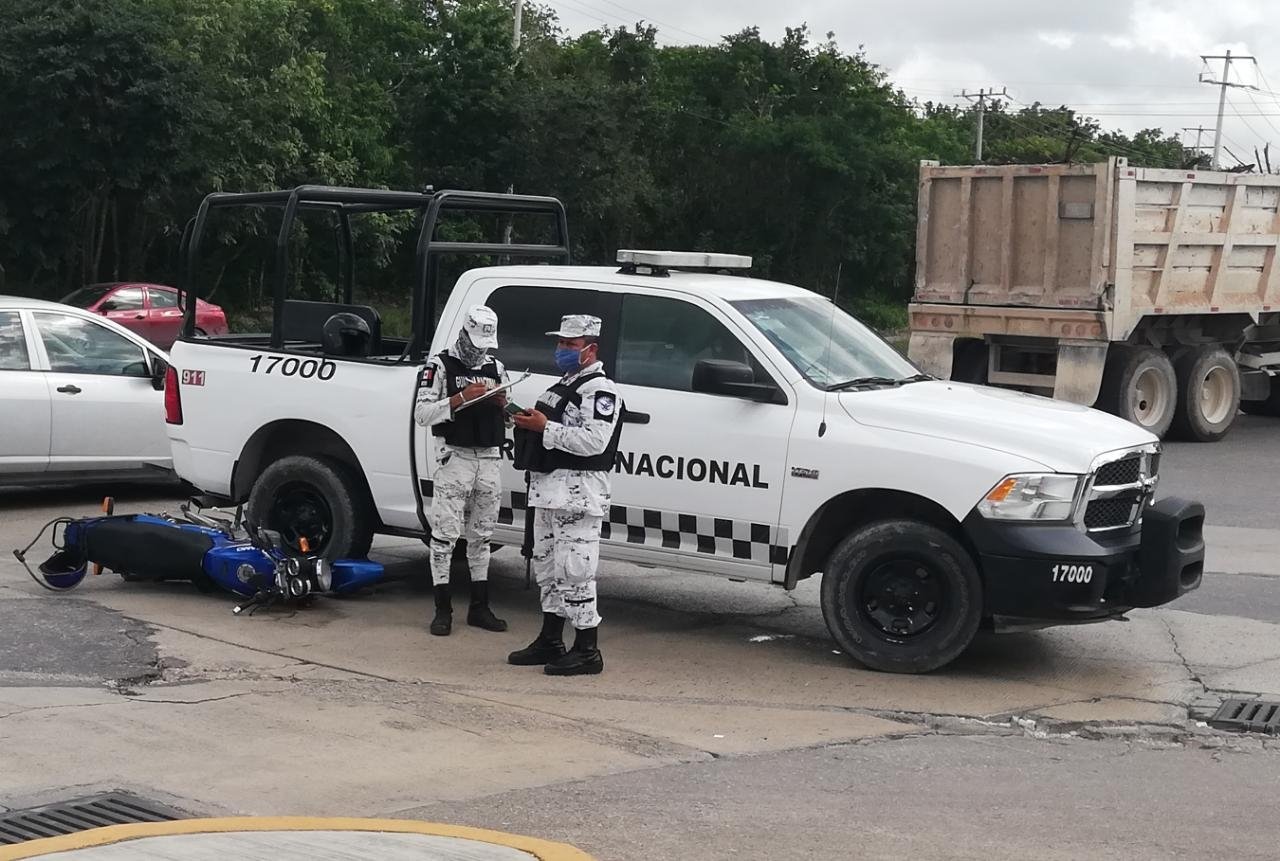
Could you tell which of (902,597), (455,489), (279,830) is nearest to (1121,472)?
(902,597)

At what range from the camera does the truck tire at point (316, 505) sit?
9.39 m

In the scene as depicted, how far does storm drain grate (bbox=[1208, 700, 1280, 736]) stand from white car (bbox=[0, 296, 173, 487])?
7.60m

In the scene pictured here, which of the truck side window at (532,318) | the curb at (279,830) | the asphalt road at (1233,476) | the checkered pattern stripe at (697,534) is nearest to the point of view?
the curb at (279,830)

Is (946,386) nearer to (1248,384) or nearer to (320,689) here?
(320,689)

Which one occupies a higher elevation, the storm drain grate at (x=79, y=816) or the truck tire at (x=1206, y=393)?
the truck tire at (x=1206, y=393)

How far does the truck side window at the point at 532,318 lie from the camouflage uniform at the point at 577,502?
1.15 m

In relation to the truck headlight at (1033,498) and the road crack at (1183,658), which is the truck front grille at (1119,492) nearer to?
the truck headlight at (1033,498)

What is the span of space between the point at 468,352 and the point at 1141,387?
11237mm

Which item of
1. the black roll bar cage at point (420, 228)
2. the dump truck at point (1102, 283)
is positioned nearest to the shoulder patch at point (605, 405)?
the black roll bar cage at point (420, 228)

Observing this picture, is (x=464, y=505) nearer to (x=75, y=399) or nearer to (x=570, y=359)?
(x=570, y=359)

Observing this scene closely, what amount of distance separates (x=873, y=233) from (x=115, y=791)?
40.8 m

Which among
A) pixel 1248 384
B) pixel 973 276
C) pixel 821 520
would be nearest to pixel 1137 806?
pixel 821 520

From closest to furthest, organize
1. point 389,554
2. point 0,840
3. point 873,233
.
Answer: point 0,840 < point 389,554 < point 873,233

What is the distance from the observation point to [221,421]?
32.1 ft
